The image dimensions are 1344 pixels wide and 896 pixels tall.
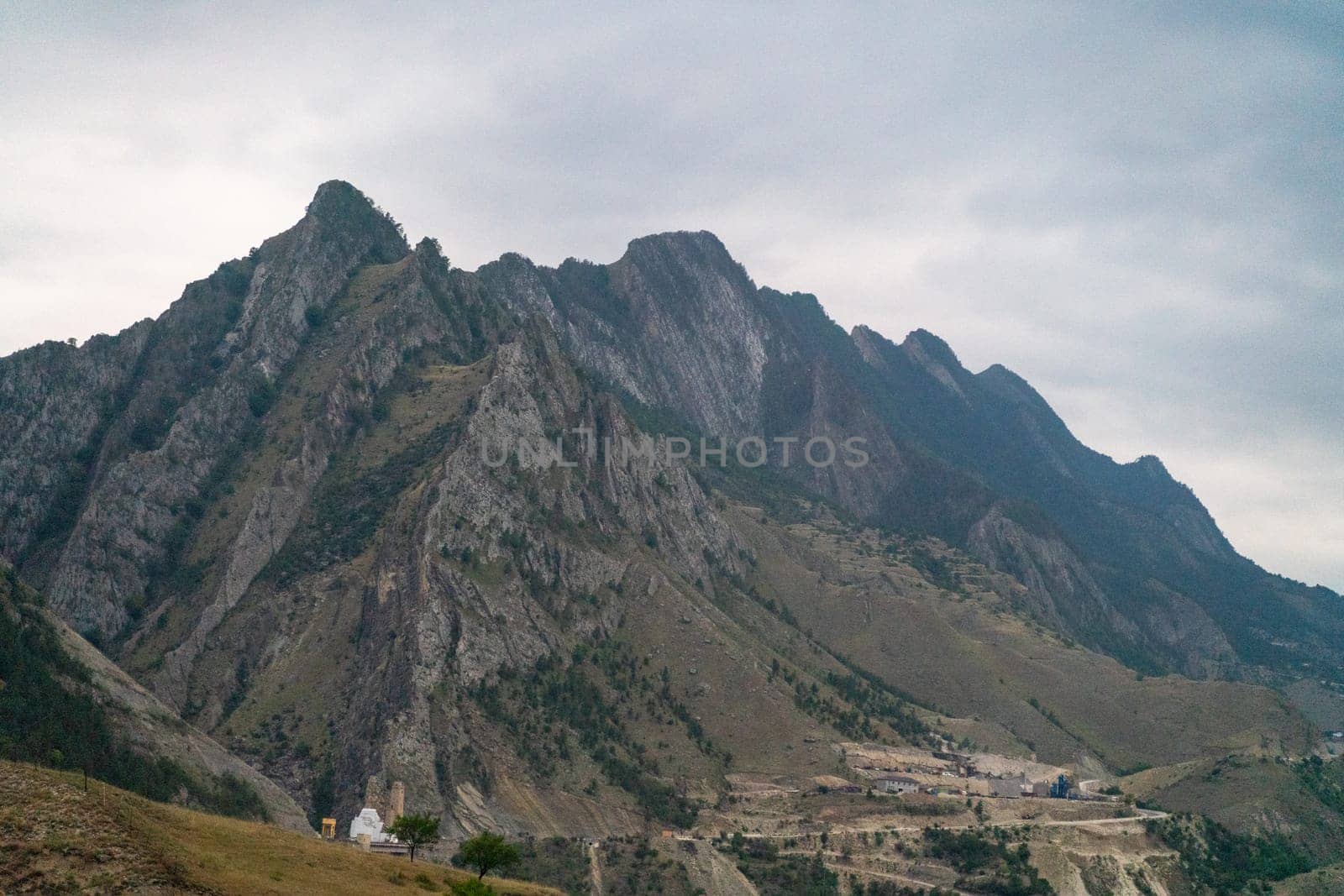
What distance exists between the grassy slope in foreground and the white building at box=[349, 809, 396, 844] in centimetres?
4670

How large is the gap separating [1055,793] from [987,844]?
31.8 meters

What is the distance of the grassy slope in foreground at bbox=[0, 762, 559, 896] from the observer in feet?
157

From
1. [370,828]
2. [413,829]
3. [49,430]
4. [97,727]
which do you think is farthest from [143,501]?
[413,829]

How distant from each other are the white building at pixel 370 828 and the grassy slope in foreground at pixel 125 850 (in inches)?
1839

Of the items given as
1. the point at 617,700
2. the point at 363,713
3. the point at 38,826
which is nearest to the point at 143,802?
the point at 38,826

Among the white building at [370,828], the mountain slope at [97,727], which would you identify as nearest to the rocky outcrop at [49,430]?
the mountain slope at [97,727]

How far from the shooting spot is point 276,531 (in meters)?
171

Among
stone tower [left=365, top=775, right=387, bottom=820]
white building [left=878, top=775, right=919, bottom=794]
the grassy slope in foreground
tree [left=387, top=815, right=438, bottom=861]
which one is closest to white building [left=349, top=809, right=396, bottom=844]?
stone tower [left=365, top=775, right=387, bottom=820]

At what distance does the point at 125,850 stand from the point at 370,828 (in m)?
63.8

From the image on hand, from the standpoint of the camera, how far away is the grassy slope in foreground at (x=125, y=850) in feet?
157

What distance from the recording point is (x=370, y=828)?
366 feet

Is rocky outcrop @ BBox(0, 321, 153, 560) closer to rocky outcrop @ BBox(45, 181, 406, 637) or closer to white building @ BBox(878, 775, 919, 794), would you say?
rocky outcrop @ BBox(45, 181, 406, 637)

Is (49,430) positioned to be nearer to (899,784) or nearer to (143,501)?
(143,501)

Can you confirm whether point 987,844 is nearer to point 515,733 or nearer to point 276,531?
point 515,733
